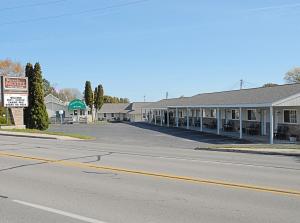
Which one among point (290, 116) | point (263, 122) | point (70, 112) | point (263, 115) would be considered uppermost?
point (70, 112)

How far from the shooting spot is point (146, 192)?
32.9 ft

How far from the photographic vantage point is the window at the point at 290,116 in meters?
32.0

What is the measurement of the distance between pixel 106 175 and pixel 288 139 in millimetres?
22103

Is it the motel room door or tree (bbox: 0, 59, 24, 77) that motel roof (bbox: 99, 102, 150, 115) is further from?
the motel room door

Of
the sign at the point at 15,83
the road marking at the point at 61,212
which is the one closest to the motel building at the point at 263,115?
the sign at the point at 15,83

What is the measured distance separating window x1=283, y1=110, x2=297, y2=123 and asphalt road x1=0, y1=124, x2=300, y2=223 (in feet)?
55.0

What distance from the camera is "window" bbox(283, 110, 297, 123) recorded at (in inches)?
1259

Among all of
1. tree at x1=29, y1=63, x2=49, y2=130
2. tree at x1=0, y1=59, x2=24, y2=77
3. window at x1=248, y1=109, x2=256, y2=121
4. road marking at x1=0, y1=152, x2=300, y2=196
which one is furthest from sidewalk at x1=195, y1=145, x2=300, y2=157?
tree at x1=0, y1=59, x2=24, y2=77

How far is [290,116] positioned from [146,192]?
81.1 ft

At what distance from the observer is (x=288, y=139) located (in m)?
31.9

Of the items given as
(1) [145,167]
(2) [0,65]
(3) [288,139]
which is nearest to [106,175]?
(1) [145,167]

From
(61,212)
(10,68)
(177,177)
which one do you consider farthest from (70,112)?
(61,212)

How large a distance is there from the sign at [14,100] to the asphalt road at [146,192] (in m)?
28.7

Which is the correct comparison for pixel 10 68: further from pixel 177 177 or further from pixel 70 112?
pixel 177 177
